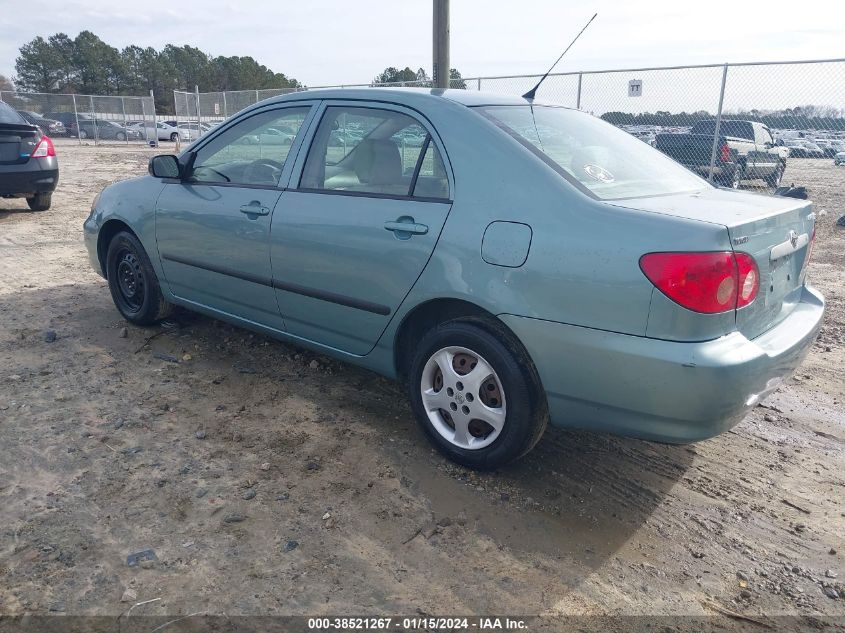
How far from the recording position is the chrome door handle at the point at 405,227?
9.74 feet

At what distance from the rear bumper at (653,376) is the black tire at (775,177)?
36.9ft

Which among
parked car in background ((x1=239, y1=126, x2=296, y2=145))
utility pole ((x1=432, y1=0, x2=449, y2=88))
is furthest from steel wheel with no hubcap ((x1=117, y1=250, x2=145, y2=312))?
utility pole ((x1=432, y1=0, x2=449, y2=88))

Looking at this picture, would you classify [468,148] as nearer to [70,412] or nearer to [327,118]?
[327,118]

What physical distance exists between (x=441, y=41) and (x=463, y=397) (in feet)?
20.3

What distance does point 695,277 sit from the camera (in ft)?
7.64

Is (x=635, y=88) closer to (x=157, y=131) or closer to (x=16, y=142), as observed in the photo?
(x=16, y=142)

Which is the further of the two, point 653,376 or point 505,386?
point 505,386

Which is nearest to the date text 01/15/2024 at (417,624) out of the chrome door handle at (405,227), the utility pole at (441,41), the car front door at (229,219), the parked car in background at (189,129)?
the chrome door handle at (405,227)

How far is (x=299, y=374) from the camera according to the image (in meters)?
4.15

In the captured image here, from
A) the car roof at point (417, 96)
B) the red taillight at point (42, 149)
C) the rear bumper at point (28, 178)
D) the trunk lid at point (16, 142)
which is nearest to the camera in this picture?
the car roof at point (417, 96)

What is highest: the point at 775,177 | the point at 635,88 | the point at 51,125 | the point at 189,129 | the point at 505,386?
the point at 635,88

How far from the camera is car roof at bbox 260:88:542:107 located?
321 cm

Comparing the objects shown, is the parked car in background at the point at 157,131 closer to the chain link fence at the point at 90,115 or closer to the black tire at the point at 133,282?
the chain link fence at the point at 90,115

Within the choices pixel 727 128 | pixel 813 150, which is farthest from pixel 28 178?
pixel 813 150
